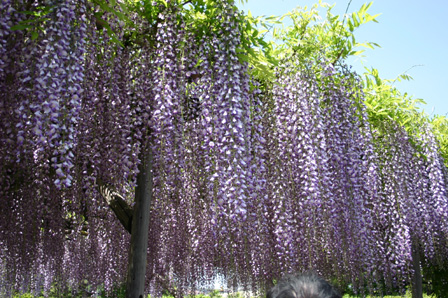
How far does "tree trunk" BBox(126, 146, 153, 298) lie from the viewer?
4.93m

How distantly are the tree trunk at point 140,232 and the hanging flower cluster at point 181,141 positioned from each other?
0.58 ft

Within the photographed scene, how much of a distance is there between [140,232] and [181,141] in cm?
141

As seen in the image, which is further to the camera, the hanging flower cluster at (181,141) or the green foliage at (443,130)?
the green foliage at (443,130)

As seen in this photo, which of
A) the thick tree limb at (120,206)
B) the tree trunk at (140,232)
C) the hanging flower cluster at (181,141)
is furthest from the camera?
the thick tree limb at (120,206)

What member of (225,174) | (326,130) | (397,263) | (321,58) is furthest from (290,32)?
(397,263)

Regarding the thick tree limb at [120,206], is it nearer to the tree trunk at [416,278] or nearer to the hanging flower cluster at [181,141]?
the hanging flower cluster at [181,141]

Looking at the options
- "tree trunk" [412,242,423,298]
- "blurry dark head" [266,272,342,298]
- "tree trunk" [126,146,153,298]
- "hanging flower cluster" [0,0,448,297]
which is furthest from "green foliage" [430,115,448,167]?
"blurry dark head" [266,272,342,298]

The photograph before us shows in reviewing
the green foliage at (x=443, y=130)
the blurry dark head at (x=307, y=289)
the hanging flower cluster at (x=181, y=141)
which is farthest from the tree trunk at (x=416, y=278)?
the blurry dark head at (x=307, y=289)

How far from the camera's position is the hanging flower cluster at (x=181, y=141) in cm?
329

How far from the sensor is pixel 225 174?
427 cm

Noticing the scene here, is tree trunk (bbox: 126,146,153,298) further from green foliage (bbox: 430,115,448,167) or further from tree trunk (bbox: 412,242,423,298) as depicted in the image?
green foliage (bbox: 430,115,448,167)

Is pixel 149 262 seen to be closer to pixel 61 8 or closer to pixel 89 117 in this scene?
pixel 89 117

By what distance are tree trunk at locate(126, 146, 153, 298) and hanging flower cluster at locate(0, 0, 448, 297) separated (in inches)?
7.0

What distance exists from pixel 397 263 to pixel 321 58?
4.89 metres
